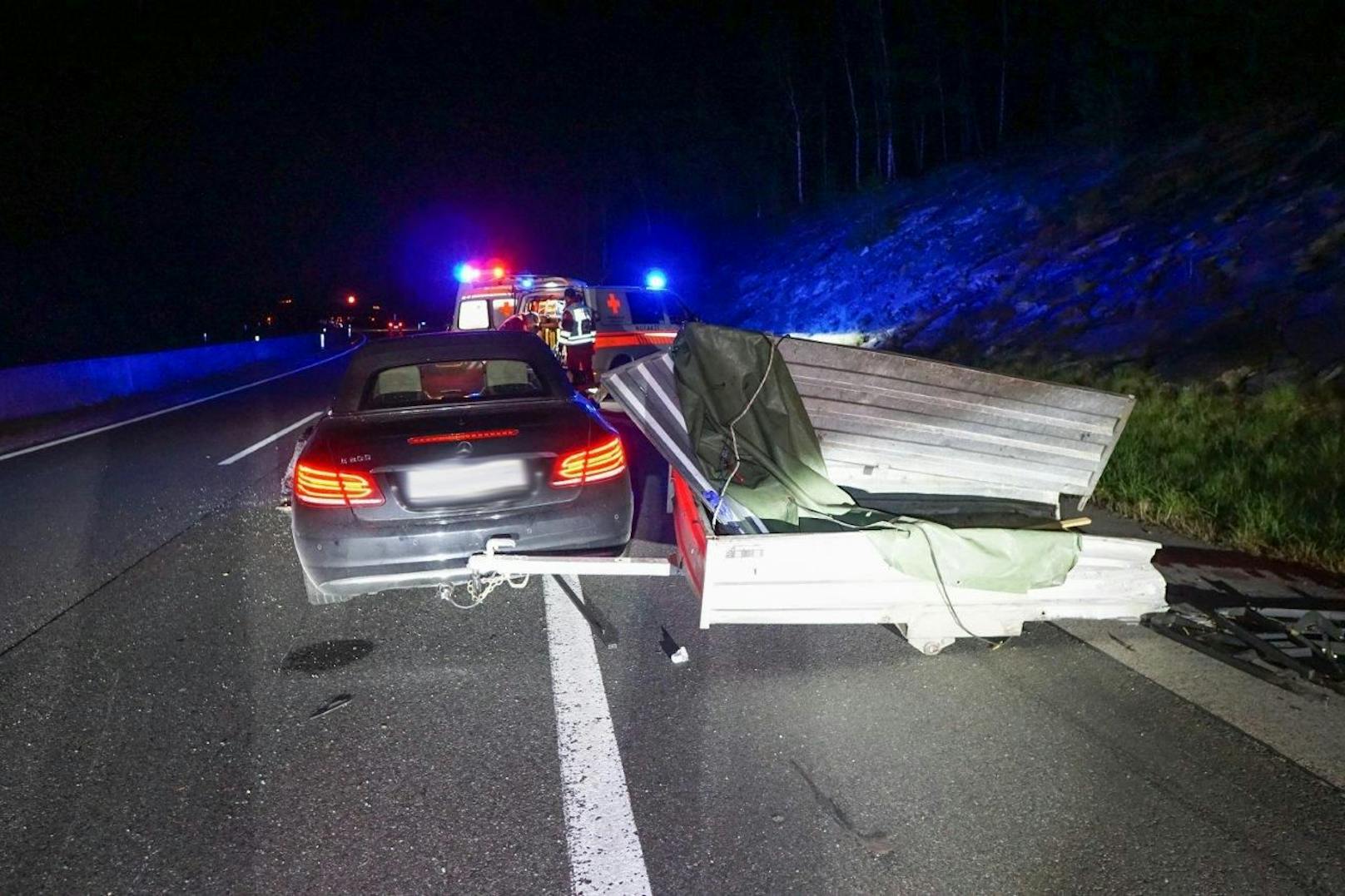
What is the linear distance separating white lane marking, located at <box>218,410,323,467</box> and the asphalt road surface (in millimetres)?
4962

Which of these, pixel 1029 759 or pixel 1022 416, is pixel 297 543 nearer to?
pixel 1029 759

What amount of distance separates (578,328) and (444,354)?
24.7 feet

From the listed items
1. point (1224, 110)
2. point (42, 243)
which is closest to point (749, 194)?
point (1224, 110)

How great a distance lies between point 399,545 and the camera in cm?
457

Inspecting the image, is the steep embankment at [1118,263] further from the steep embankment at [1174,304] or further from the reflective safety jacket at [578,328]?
the reflective safety jacket at [578,328]

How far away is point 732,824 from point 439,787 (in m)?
1.14

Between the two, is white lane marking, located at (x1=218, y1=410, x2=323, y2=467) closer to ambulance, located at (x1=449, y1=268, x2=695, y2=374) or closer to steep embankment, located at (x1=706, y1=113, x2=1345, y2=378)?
ambulance, located at (x1=449, y1=268, x2=695, y2=374)

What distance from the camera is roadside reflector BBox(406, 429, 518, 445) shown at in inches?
187

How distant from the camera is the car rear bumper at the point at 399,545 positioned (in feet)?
15.0

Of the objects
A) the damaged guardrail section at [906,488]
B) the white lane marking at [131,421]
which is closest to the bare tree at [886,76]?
the white lane marking at [131,421]

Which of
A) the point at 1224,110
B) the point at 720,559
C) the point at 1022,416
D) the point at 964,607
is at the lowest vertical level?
the point at 964,607

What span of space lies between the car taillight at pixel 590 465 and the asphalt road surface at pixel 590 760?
0.88 meters

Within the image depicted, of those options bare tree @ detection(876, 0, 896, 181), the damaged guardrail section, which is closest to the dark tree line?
bare tree @ detection(876, 0, 896, 181)

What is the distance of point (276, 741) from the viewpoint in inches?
150
